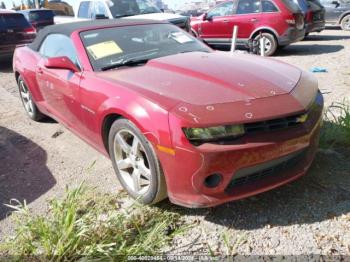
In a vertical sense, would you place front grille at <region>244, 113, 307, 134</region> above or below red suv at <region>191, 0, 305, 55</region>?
above

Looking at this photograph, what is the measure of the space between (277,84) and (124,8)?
301 inches

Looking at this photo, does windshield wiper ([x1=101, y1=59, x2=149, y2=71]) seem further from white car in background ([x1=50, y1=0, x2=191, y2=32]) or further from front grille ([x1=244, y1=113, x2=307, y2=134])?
white car in background ([x1=50, y1=0, x2=191, y2=32])

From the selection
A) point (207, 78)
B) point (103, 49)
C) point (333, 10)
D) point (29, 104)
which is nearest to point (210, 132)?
point (207, 78)

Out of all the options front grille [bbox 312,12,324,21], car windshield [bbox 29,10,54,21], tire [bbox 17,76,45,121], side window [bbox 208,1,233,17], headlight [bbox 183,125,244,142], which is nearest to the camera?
headlight [bbox 183,125,244,142]

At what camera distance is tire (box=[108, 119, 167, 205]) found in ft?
8.33

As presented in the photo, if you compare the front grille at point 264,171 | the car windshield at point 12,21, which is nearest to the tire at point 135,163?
the front grille at point 264,171

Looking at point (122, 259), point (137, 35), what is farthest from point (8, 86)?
point (122, 259)

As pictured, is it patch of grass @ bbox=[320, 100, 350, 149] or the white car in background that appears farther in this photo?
the white car in background

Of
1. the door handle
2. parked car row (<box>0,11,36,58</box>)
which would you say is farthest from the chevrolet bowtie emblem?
parked car row (<box>0,11,36,58</box>)

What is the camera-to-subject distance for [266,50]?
30.4ft

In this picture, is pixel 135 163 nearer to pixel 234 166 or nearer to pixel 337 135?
pixel 234 166

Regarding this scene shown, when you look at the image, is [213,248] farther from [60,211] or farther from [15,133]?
[15,133]

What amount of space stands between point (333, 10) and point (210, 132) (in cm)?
1343

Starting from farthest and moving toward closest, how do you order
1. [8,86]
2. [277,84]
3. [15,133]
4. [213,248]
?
1. [8,86]
2. [15,133]
3. [277,84]
4. [213,248]
